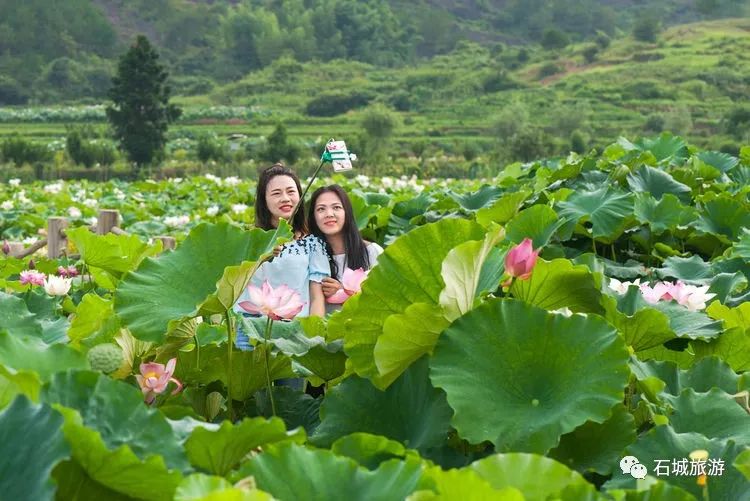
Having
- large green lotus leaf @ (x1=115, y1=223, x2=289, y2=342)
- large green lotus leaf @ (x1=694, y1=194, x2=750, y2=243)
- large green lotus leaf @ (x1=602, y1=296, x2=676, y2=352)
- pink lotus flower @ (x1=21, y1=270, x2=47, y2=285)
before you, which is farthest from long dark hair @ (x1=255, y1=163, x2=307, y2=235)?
large green lotus leaf @ (x1=602, y1=296, x2=676, y2=352)

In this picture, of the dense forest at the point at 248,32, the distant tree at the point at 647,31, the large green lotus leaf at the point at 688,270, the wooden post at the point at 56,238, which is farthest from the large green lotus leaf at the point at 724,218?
the dense forest at the point at 248,32

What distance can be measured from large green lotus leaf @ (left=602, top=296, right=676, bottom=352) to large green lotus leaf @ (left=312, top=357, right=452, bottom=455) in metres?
0.28

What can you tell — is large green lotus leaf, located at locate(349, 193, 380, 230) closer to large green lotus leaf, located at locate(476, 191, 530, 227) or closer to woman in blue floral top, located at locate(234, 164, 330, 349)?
woman in blue floral top, located at locate(234, 164, 330, 349)

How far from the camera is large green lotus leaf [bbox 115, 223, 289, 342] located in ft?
4.26

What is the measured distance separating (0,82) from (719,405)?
70318 millimetres

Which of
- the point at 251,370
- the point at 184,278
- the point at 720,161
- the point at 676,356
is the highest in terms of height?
the point at 184,278

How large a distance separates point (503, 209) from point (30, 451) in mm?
2205

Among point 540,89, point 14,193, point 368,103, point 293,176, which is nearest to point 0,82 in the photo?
point 368,103

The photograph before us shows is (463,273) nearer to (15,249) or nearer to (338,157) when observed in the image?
(338,157)

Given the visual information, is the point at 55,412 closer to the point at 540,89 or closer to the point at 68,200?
the point at 68,200

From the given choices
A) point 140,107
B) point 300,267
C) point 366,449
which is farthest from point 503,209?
point 140,107

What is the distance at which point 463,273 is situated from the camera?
3.51ft

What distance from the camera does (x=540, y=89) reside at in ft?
180

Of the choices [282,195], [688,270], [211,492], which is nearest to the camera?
[211,492]
